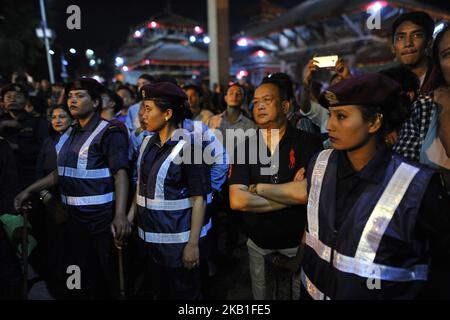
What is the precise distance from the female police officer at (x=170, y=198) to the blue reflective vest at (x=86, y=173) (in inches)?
19.1

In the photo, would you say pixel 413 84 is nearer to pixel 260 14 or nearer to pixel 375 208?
pixel 375 208

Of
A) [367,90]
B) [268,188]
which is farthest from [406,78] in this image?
[268,188]

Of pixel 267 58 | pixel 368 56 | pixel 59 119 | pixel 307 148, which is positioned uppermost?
pixel 267 58

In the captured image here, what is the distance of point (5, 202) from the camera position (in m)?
2.59

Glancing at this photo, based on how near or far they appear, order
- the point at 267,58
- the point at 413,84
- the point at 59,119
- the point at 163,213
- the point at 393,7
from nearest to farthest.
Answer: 1. the point at 413,84
2. the point at 163,213
3. the point at 59,119
4. the point at 393,7
5. the point at 267,58

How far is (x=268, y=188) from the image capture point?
7.06 feet

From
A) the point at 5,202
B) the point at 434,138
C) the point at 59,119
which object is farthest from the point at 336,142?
the point at 59,119

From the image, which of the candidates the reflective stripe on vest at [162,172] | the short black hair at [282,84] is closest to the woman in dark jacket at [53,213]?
the reflective stripe on vest at [162,172]

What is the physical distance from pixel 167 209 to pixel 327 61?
2.03 m

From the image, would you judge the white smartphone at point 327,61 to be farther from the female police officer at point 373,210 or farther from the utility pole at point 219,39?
the utility pole at point 219,39

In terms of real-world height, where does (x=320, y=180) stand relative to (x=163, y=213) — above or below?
above

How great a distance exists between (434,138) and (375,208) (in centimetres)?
76

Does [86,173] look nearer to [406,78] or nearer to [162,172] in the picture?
[162,172]

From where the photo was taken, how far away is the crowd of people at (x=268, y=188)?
1504 mm
